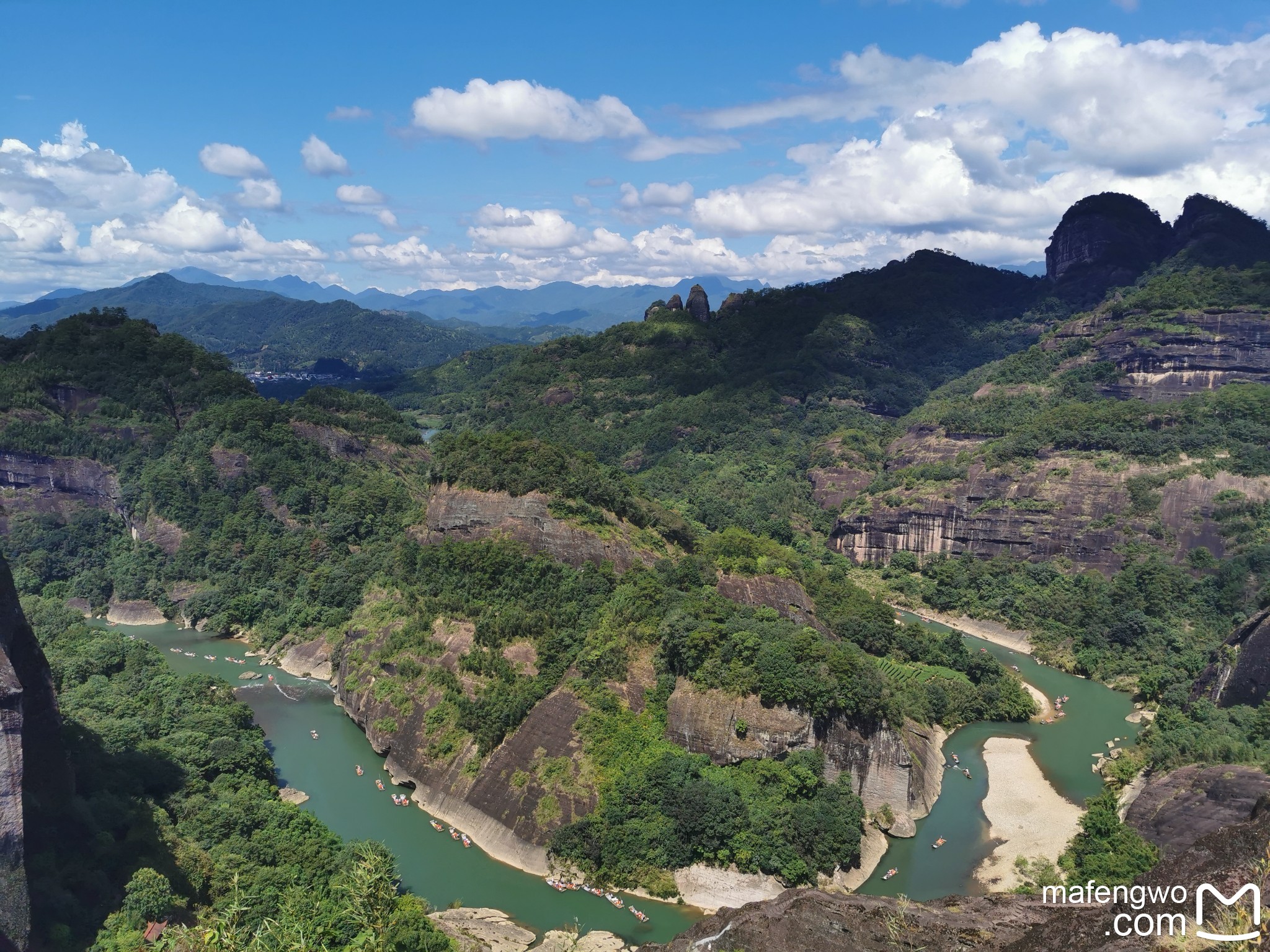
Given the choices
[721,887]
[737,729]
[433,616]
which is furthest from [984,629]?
[433,616]

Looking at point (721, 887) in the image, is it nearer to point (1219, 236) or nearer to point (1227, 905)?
point (1227, 905)

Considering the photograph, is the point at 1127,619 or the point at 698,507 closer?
the point at 1127,619

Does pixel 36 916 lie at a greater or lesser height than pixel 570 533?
lesser

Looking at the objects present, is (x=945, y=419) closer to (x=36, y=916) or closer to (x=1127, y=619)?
(x=1127, y=619)

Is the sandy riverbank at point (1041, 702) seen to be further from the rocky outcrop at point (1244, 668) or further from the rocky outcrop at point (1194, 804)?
the rocky outcrop at point (1194, 804)

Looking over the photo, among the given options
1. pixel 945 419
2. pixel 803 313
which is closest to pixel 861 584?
pixel 945 419

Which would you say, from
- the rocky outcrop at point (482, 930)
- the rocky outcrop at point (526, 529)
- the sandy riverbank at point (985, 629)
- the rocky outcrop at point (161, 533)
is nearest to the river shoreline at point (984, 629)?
the sandy riverbank at point (985, 629)
